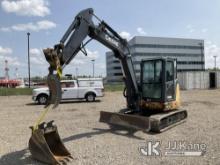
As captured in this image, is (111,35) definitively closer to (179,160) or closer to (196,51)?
(179,160)

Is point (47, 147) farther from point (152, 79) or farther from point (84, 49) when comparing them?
point (152, 79)

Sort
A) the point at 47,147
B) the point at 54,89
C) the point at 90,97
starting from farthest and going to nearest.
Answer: the point at 90,97 → the point at 54,89 → the point at 47,147

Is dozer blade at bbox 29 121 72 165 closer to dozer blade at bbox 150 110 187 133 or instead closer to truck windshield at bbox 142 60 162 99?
dozer blade at bbox 150 110 187 133

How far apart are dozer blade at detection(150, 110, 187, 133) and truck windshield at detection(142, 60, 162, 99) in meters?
0.86

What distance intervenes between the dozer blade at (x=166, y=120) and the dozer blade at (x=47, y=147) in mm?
3884

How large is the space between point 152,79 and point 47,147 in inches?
233

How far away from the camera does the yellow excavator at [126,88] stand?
25.2 ft

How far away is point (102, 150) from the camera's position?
27.4 feet

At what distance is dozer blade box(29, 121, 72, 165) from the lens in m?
7.19

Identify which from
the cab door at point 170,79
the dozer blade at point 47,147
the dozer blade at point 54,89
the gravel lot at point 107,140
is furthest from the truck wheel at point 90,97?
the dozer blade at point 54,89

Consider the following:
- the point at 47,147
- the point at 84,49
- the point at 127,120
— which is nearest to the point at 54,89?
the point at 47,147

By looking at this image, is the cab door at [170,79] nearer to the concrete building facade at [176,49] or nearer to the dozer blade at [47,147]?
the dozer blade at [47,147]

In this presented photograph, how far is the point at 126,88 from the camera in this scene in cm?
1223

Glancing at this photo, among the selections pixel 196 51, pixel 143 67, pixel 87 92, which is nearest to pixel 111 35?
pixel 143 67
